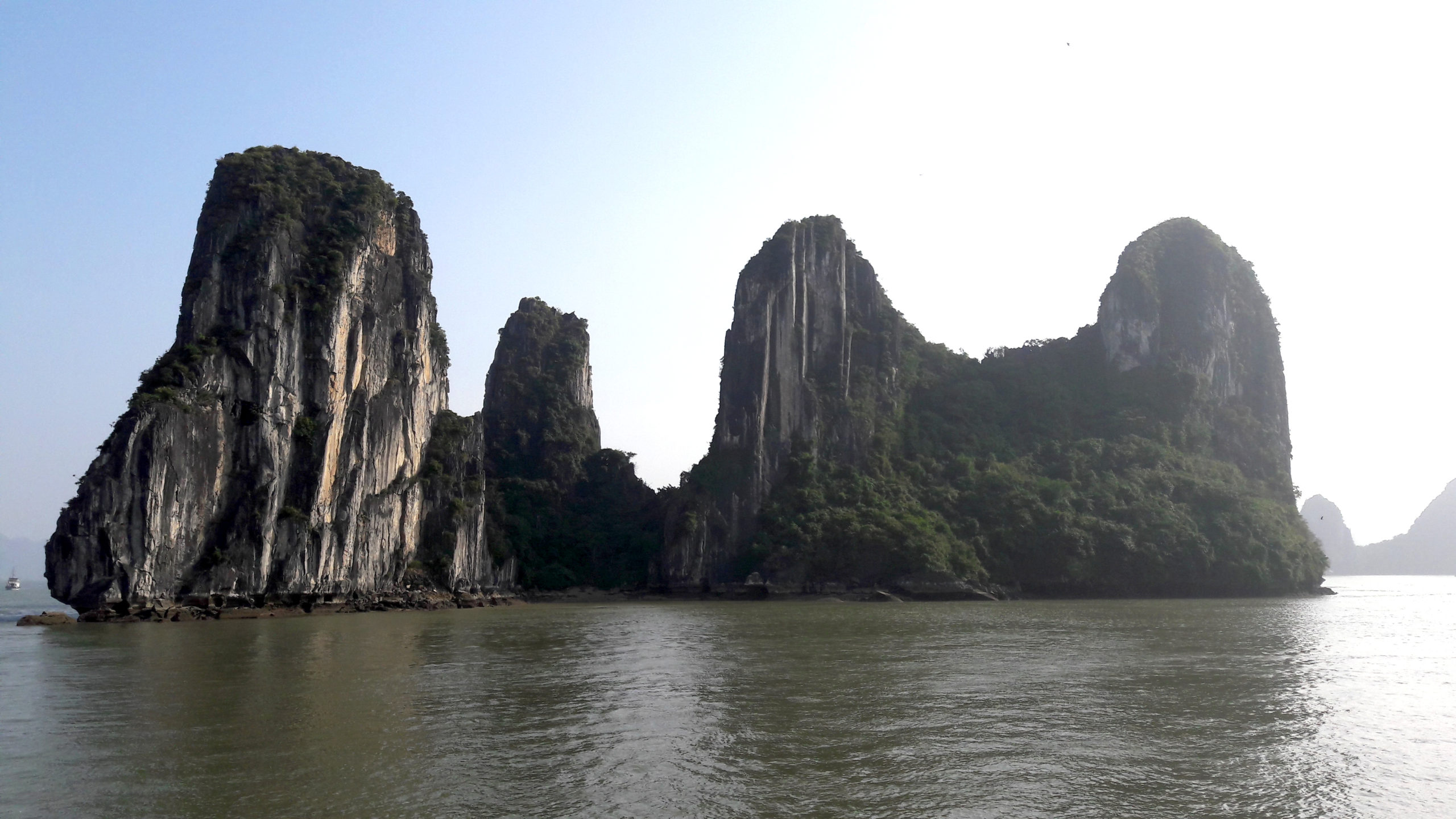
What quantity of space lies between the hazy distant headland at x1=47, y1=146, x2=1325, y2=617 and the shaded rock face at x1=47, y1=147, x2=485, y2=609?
0.15 metres

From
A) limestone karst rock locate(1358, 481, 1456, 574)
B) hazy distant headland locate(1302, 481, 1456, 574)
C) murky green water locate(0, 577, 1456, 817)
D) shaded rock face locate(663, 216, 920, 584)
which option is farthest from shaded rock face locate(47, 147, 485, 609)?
limestone karst rock locate(1358, 481, 1456, 574)

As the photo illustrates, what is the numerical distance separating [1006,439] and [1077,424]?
6097 millimetres

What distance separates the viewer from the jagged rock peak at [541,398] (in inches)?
3012

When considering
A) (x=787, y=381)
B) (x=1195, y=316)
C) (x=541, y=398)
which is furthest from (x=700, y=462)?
(x=1195, y=316)

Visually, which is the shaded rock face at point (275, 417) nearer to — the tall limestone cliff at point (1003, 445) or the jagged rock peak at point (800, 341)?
the tall limestone cliff at point (1003, 445)

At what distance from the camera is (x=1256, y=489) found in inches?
2665

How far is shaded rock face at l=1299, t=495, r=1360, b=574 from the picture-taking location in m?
167

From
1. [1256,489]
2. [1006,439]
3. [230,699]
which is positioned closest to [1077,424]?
[1006,439]

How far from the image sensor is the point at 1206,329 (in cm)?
7600

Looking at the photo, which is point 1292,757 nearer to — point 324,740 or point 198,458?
point 324,740

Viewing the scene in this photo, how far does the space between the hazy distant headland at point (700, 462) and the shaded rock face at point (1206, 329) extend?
9.9 inches

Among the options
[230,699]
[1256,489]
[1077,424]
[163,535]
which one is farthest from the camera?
[1077,424]

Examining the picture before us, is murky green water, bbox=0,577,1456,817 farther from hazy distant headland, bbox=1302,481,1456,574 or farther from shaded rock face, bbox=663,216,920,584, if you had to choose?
hazy distant headland, bbox=1302,481,1456,574

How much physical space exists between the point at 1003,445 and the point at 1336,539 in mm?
137110
